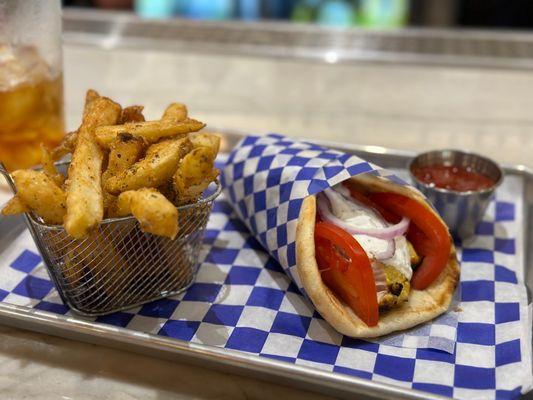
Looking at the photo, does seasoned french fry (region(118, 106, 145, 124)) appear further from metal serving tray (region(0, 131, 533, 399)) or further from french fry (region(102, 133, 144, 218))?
metal serving tray (region(0, 131, 533, 399))

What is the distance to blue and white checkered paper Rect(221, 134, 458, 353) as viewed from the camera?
1.73m

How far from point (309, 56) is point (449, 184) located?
1737mm

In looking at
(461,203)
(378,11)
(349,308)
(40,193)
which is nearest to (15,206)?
(40,193)

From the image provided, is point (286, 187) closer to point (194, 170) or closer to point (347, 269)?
→ point (347, 269)

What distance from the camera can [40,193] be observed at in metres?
1.51

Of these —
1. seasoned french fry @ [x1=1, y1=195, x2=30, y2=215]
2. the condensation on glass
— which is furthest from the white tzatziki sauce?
the condensation on glass

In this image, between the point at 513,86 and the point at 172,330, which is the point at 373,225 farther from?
the point at 513,86

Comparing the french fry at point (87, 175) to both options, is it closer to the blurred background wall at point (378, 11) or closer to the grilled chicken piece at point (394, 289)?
the grilled chicken piece at point (394, 289)

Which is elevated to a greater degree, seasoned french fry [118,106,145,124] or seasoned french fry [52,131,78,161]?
seasoned french fry [118,106,145,124]

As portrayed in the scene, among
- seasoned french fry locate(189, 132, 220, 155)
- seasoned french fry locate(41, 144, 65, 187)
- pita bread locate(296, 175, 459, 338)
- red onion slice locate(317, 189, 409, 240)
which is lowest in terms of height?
pita bread locate(296, 175, 459, 338)

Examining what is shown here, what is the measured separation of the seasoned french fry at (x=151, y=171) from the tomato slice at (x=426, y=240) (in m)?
0.73

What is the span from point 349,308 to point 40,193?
0.87 m

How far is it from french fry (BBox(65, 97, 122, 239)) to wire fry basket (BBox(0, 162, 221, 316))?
11 cm

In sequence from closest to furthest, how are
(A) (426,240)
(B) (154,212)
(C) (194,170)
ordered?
(B) (154,212) → (C) (194,170) → (A) (426,240)
